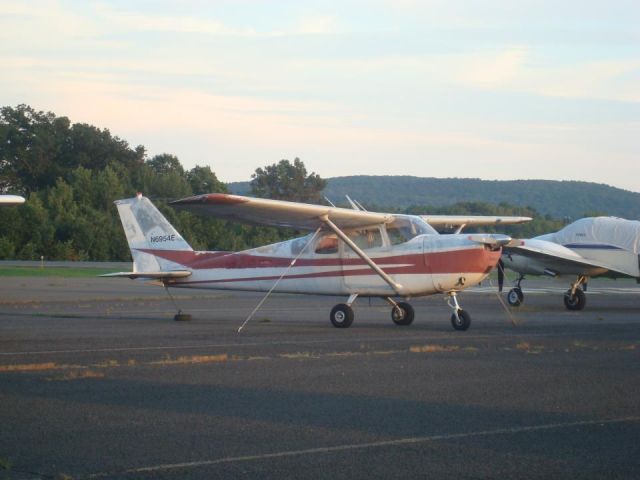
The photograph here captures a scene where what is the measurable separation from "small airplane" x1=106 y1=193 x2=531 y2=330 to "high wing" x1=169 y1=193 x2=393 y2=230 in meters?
0.02

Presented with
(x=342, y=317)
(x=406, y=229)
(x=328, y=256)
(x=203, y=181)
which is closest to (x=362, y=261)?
(x=328, y=256)

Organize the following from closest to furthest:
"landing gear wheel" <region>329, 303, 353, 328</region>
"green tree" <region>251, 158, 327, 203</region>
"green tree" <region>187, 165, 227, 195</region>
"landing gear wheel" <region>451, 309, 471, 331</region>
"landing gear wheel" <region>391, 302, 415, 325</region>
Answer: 1. "landing gear wheel" <region>451, 309, 471, 331</region>
2. "landing gear wheel" <region>329, 303, 353, 328</region>
3. "landing gear wheel" <region>391, 302, 415, 325</region>
4. "green tree" <region>187, 165, 227, 195</region>
5. "green tree" <region>251, 158, 327, 203</region>

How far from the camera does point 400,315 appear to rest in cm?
1952

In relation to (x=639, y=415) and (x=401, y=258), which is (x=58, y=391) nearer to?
(x=639, y=415)

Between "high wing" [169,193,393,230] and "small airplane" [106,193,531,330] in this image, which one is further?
"small airplane" [106,193,531,330]

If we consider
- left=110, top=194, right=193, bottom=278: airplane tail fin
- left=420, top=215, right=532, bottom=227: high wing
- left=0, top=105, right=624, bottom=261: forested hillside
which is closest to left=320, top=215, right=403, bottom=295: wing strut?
left=110, top=194, right=193, bottom=278: airplane tail fin

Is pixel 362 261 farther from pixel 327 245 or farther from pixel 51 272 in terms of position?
pixel 51 272

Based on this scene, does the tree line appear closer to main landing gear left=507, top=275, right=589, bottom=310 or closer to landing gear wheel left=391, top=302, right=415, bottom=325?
main landing gear left=507, top=275, right=589, bottom=310

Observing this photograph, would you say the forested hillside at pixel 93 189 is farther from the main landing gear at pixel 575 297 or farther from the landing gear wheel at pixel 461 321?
the landing gear wheel at pixel 461 321

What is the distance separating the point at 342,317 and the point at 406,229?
2223 mm

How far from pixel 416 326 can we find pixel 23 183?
71.8m

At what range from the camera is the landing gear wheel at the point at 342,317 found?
18.8m

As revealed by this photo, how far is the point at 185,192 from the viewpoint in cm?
7906

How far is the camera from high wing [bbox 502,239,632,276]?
26.4 metres
